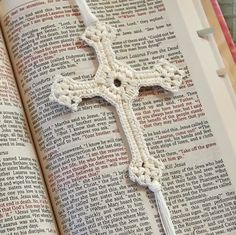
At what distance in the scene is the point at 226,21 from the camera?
27.0 inches

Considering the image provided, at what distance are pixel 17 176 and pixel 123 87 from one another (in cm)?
13

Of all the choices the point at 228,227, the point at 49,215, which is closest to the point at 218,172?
the point at 228,227

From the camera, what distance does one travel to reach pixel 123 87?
0.59 metres

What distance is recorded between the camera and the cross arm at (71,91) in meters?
0.58

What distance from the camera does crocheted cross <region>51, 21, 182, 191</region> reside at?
0.57m

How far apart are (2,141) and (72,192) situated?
8 cm

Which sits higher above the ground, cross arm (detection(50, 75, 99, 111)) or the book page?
cross arm (detection(50, 75, 99, 111))

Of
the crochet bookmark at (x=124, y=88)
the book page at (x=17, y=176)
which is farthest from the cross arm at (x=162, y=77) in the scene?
the book page at (x=17, y=176)

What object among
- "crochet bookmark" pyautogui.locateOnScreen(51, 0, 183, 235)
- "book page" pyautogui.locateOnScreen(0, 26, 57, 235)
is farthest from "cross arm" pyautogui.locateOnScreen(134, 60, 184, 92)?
"book page" pyautogui.locateOnScreen(0, 26, 57, 235)

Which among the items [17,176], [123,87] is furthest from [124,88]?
[17,176]

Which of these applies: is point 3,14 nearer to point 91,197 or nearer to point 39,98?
point 39,98

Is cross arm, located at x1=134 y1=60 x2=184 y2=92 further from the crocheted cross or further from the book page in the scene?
the book page

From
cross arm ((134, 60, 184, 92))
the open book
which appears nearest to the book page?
the open book

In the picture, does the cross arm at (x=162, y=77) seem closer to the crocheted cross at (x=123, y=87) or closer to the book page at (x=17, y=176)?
the crocheted cross at (x=123, y=87)
